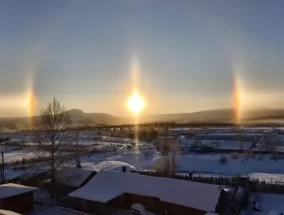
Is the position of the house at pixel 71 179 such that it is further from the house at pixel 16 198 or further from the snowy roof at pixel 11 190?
the snowy roof at pixel 11 190

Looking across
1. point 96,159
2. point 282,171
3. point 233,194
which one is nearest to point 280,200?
point 233,194

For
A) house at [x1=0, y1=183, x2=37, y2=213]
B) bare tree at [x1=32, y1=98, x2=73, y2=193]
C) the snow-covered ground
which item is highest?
bare tree at [x1=32, y1=98, x2=73, y2=193]

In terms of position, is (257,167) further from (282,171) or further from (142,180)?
(142,180)

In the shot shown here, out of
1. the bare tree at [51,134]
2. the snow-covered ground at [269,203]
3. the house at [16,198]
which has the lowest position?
the snow-covered ground at [269,203]

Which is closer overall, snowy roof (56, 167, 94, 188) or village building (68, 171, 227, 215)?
village building (68, 171, 227, 215)

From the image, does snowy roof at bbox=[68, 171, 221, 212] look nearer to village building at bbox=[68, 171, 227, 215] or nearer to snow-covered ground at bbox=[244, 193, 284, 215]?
village building at bbox=[68, 171, 227, 215]

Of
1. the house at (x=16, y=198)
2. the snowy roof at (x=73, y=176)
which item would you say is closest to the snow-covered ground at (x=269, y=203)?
the snowy roof at (x=73, y=176)

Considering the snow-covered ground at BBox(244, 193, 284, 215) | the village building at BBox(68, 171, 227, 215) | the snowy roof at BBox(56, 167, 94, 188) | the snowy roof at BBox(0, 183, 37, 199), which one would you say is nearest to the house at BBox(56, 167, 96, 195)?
the snowy roof at BBox(56, 167, 94, 188)
